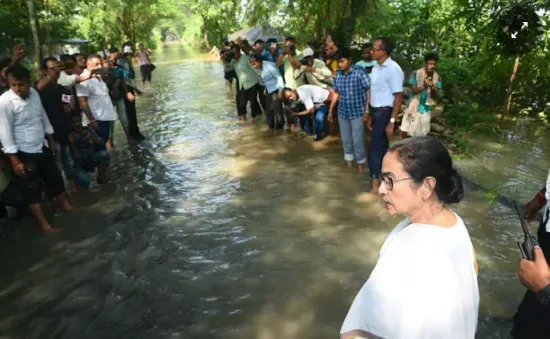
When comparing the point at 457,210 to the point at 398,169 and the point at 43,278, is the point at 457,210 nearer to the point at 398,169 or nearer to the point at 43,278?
the point at 398,169

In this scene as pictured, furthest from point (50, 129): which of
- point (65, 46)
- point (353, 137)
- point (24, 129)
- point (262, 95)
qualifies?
point (65, 46)

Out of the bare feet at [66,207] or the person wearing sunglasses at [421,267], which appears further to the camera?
the bare feet at [66,207]

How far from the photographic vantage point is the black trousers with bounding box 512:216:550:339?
2.09 metres

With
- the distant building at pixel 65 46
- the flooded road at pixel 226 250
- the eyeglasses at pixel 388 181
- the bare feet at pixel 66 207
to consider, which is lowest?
the flooded road at pixel 226 250

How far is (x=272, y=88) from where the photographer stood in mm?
8383

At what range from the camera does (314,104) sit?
25.2 feet

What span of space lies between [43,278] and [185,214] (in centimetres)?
168

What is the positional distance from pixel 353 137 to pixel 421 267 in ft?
15.2

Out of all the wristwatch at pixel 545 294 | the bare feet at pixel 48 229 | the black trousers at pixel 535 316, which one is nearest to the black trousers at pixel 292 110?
the bare feet at pixel 48 229

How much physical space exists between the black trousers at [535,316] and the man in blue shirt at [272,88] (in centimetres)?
645

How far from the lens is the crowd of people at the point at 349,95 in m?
4.91

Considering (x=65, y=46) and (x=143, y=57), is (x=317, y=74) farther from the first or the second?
(x=65, y=46)

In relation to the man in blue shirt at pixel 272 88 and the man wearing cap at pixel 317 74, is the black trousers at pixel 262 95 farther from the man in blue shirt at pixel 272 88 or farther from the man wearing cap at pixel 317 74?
the man wearing cap at pixel 317 74

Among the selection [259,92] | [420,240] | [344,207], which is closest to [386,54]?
[344,207]
